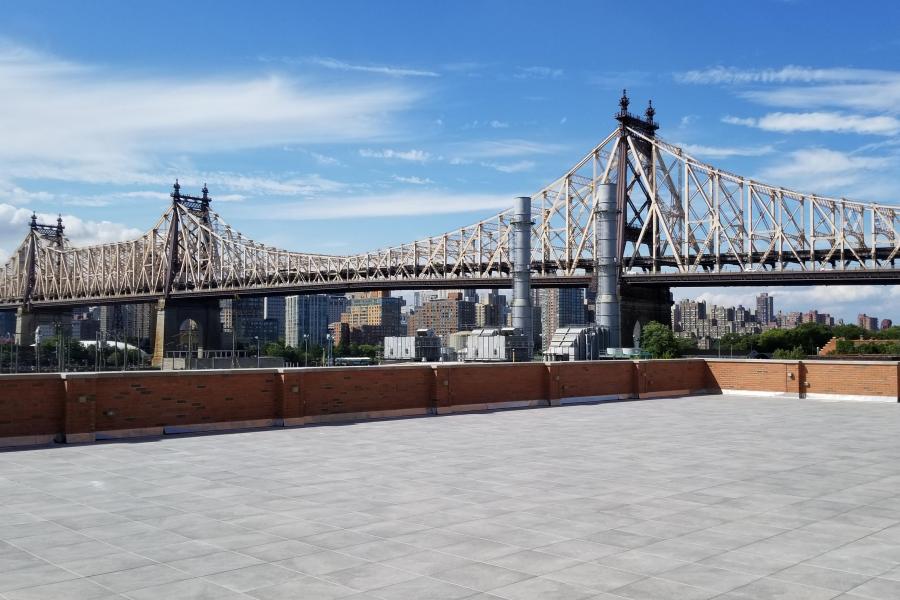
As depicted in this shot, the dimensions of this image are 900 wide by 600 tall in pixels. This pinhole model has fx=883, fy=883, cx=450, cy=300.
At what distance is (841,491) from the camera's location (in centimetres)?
1080

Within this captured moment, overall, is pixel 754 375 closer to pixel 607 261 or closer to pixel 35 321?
pixel 607 261

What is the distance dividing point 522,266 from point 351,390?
36.4 m

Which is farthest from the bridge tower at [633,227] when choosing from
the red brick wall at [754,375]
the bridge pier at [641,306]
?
the red brick wall at [754,375]

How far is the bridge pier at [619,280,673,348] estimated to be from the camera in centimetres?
7656

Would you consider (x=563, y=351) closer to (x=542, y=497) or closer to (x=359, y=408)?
(x=359, y=408)

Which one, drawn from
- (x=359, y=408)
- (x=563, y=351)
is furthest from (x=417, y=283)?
(x=359, y=408)

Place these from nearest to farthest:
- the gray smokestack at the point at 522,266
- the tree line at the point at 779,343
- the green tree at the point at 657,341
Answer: the gray smokestack at the point at 522,266, the green tree at the point at 657,341, the tree line at the point at 779,343

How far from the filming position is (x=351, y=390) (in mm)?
19547

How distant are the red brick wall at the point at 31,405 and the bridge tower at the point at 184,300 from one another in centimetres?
9496

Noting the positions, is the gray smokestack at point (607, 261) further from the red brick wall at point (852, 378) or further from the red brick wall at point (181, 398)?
the red brick wall at point (181, 398)

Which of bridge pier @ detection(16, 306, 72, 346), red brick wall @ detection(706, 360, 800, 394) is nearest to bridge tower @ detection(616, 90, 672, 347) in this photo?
red brick wall @ detection(706, 360, 800, 394)

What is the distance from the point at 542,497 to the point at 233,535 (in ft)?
12.1

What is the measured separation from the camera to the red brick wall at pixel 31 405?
48.5 ft

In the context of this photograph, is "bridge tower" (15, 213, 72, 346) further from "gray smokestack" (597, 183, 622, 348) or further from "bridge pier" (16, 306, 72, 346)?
"gray smokestack" (597, 183, 622, 348)
